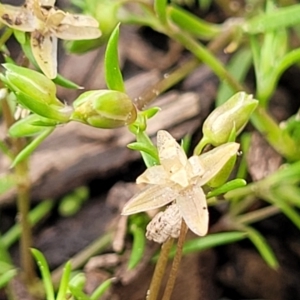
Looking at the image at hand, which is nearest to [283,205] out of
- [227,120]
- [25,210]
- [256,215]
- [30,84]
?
[256,215]

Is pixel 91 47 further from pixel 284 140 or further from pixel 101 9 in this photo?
pixel 284 140

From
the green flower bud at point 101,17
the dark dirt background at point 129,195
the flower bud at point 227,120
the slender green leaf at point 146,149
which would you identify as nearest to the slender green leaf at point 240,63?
the dark dirt background at point 129,195

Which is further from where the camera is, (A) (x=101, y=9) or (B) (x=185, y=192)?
(A) (x=101, y=9)

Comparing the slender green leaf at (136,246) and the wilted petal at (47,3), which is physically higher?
the wilted petal at (47,3)

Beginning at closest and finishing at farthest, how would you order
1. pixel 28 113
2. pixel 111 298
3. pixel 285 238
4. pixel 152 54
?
pixel 28 113 < pixel 111 298 < pixel 285 238 < pixel 152 54

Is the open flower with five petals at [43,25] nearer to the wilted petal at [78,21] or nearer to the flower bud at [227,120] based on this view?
the wilted petal at [78,21]

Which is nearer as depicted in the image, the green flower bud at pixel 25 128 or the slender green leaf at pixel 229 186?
the slender green leaf at pixel 229 186

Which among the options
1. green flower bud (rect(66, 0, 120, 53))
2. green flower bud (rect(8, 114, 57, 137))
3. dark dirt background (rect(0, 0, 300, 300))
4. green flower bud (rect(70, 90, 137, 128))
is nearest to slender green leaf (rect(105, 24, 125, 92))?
green flower bud (rect(70, 90, 137, 128))

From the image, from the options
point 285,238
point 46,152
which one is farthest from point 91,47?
point 285,238
